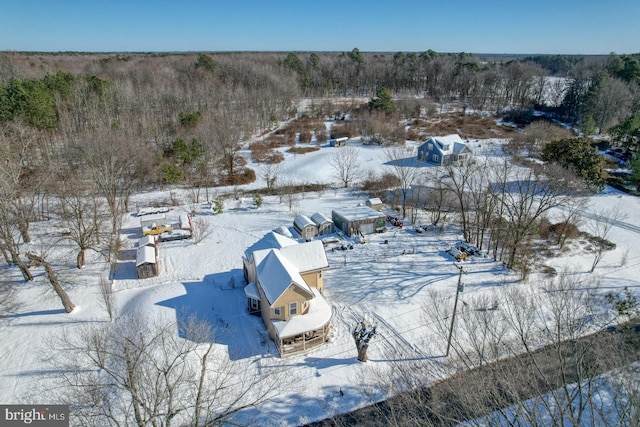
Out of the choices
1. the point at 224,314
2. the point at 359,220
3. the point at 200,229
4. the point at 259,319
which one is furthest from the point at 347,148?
the point at 224,314

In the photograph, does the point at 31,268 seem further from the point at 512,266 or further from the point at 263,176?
the point at 512,266

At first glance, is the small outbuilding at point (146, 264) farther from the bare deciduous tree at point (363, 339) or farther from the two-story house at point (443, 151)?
the two-story house at point (443, 151)

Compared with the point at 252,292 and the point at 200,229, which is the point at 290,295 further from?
the point at 200,229

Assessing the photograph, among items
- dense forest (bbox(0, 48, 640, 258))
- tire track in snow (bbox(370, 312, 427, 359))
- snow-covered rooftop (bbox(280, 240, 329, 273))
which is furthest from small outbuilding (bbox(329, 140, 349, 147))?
tire track in snow (bbox(370, 312, 427, 359))

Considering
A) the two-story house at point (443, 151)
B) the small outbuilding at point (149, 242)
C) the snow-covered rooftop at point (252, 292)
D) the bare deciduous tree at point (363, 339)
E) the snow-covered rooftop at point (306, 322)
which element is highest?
the two-story house at point (443, 151)

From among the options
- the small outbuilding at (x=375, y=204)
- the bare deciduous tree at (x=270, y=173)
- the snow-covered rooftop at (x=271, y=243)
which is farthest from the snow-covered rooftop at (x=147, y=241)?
the small outbuilding at (x=375, y=204)

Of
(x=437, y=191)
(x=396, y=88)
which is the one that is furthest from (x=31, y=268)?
(x=396, y=88)

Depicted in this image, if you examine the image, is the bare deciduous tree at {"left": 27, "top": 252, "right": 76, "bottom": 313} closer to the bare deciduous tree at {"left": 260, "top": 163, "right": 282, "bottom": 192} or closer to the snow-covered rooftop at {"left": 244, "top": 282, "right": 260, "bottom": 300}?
the snow-covered rooftop at {"left": 244, "top": 282, "right": 260, "bottom": 300}
